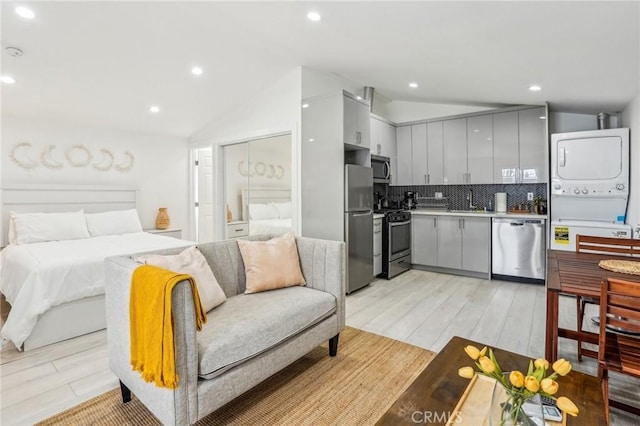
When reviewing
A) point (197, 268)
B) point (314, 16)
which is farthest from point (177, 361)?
point (314, 16)

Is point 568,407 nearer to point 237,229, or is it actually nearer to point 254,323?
point 254,323

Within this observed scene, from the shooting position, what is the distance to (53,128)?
4.42 m

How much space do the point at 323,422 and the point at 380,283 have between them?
282cm

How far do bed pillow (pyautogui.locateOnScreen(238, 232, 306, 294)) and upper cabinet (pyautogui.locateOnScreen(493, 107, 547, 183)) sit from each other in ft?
12.2

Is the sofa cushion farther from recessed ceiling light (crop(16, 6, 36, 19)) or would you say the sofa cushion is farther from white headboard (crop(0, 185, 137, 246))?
white headboard (crop(0, 185, 137, 246))

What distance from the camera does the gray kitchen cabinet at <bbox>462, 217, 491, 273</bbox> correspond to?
4590 mm

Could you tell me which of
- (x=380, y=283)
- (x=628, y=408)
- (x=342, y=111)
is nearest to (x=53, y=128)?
(x=342, y=111)

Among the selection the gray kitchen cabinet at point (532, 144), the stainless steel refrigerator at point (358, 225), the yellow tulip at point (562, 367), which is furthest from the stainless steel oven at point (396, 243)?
the yellow tulip at point (562, 367)

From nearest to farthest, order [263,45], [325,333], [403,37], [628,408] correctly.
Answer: [628,408]
[325,333]
[403,37]
[263,45]

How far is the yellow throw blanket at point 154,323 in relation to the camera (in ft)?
4.69

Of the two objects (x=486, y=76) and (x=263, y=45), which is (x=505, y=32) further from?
(x=263, y=45)

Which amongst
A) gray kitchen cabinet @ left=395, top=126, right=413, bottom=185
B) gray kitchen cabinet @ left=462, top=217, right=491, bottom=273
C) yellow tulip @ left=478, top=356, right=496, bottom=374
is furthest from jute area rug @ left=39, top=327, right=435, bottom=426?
gray kitchen cabinet @ left=395, top=126, right=413, bottom=185

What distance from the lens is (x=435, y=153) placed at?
5.31 metres

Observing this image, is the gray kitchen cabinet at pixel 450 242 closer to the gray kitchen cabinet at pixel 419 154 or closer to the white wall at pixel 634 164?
the gray kitchen cabinet at pixel 419 154
